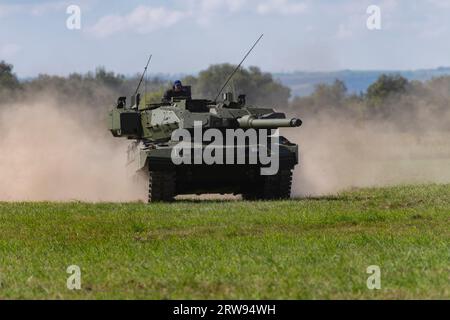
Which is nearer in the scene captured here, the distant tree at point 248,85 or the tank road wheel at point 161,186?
the tank road wheel at point 161,186

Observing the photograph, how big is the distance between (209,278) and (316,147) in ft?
98.2

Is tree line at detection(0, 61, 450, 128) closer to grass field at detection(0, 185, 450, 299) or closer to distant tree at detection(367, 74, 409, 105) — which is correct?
distant tree at detection(367, 74, 409, 105)

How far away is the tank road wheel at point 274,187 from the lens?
25078 mm

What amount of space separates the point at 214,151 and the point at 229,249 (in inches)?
373

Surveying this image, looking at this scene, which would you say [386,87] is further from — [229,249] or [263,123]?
[229,249]

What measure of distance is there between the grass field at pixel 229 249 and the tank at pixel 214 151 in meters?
1.09

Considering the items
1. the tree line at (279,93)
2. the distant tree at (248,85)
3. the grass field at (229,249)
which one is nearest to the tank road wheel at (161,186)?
the grass field at (229,249)

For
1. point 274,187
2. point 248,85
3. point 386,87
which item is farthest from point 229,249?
point 248,85

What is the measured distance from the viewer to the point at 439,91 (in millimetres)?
83875

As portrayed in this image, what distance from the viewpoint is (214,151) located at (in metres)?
24.5

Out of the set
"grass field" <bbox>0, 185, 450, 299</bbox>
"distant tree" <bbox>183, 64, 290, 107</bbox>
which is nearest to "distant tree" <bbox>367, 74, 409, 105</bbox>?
"distant tree" <bbox>183, 64, 290, 107</bbox>

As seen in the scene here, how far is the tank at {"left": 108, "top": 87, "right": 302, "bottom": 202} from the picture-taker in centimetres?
2441

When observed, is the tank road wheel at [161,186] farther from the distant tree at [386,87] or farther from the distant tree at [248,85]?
the distant tree at [386,87]

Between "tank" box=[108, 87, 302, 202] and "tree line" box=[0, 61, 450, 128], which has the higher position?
"tree line" box=[0, 61, 450, 128]
